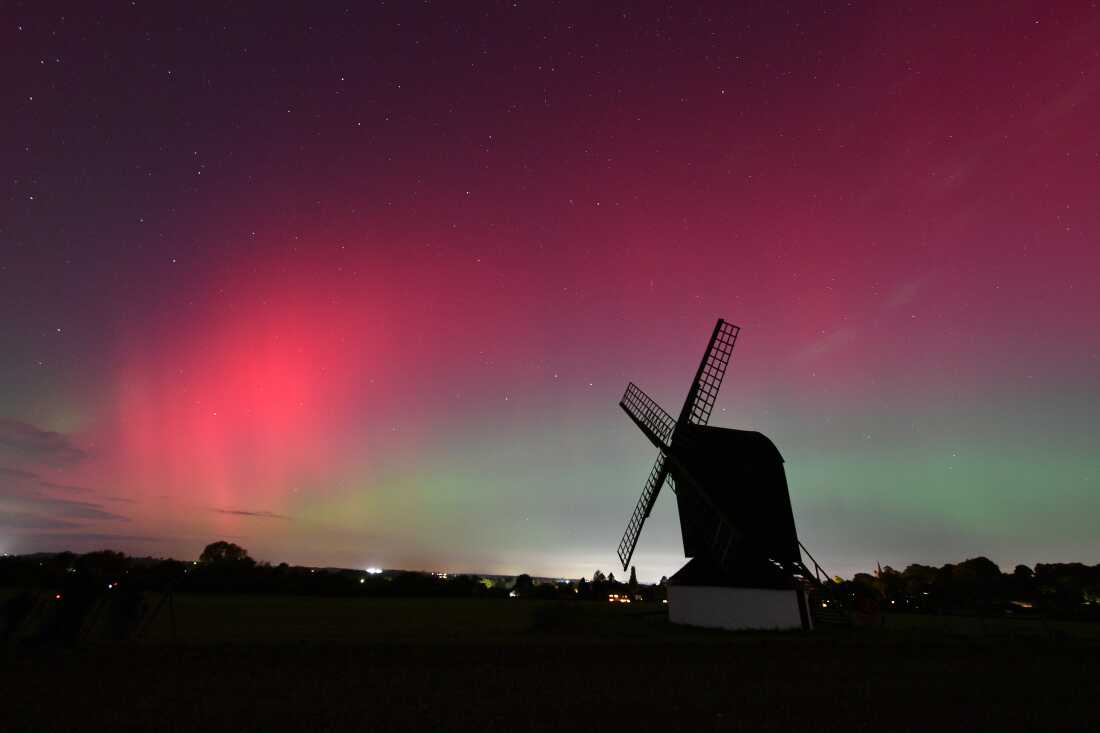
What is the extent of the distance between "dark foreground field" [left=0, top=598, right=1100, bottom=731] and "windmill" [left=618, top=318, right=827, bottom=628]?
4081 mm

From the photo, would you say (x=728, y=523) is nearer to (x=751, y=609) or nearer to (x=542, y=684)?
(x=751, y=609)

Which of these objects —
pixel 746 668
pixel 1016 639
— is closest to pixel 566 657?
pixel 746 668

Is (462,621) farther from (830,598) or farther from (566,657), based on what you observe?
(830,598)

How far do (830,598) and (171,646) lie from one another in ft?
92.8

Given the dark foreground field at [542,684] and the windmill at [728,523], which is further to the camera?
the windmill at [728,523]

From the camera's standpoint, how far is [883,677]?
14.4 metres

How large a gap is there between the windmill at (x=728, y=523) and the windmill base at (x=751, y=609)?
0.04 metres

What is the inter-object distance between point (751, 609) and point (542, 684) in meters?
17.3

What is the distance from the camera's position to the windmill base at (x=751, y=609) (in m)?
26.2

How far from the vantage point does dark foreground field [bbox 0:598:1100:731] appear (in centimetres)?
966

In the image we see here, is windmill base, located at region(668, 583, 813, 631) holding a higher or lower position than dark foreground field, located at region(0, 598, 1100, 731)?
higher

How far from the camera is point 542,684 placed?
41.8 feet

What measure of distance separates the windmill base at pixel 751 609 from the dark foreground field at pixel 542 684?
3665mm

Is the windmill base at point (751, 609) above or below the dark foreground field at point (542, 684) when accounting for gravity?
above
